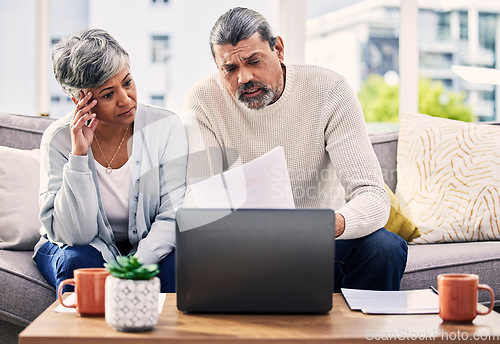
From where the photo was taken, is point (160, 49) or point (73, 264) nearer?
point (73, 264)

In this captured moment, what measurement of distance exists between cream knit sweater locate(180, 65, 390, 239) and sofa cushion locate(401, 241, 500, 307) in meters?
0.32

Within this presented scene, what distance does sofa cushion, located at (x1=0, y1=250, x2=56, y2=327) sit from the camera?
1720 mm

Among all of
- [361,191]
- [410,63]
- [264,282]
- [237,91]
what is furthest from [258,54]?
[410,63]

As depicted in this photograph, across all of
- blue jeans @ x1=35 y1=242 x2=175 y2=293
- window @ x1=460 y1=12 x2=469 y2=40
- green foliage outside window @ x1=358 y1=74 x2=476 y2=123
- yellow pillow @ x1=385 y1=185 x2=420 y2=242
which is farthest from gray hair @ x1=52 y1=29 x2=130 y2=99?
window @ x1=460 y1=12 x2=469 y2=40

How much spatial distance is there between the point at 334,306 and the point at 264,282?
0.19 metres

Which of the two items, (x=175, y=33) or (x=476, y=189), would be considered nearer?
(x=476, y=189)

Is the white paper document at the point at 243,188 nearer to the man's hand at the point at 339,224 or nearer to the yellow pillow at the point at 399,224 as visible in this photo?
the man's hand at the point at 339,224

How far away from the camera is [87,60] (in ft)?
5.88

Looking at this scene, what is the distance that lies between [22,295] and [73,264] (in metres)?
0.18

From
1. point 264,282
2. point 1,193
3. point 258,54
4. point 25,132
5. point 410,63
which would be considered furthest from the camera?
point 410,63

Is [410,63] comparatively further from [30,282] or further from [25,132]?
[30,282]

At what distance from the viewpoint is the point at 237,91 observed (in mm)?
1909

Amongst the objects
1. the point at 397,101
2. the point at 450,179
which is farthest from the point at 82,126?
the point at 397,101

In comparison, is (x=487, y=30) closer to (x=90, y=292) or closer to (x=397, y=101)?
(x=397, y=101)
